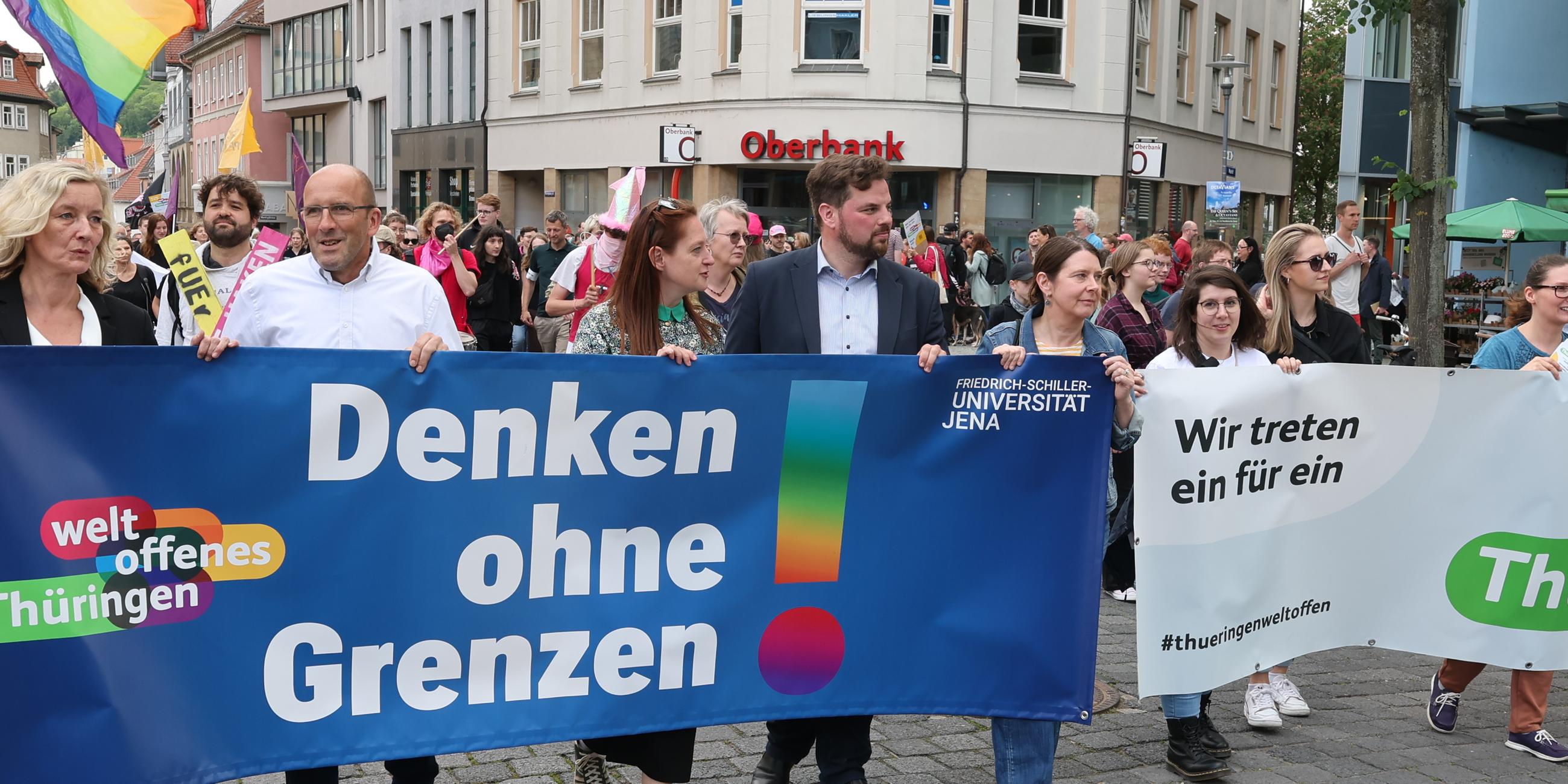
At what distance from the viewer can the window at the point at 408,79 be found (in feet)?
138

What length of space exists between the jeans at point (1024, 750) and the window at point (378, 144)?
1702 inches

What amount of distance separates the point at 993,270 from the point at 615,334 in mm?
19378

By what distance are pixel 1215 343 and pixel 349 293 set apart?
10.2ft

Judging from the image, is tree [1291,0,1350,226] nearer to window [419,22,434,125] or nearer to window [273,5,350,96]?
window [419,22,434,125]

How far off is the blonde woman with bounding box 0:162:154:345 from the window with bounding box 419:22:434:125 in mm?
37881

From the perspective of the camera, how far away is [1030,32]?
2952cm

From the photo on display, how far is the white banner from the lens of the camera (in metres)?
4.82

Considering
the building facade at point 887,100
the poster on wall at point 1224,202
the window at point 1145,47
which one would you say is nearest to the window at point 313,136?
the building facade at point 887,100

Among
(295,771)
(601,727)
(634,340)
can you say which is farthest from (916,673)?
(295,771)

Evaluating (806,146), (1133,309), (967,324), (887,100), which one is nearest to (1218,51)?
(887,100)

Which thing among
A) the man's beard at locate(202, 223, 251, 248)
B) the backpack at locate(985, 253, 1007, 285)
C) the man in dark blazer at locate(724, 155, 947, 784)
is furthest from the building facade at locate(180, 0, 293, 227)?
the man in dark blazer at locate(724, 155, 947, 784)

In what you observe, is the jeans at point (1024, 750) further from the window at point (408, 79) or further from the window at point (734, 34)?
the window at point (408, 79)

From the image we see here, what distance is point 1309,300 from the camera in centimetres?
609

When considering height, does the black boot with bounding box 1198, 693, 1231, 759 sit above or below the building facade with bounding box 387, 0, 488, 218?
below
